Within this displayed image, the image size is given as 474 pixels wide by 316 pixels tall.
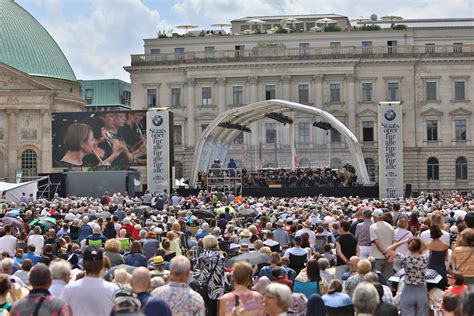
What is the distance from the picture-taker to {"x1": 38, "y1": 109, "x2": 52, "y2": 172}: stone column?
87.8 meters

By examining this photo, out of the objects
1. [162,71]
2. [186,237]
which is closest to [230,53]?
[162,71]

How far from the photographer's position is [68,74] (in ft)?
339

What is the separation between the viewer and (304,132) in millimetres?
87438

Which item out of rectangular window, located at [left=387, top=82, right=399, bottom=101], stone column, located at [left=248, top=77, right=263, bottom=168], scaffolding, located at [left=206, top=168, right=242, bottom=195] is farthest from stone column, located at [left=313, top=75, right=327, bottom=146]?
scaffolding, located at [left=206, top=168, right=242, bottom=195]

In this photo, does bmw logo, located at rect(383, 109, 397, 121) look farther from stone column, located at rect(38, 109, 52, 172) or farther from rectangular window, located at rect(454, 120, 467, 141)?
stone column, located at rect(38, 109, 52, 172)

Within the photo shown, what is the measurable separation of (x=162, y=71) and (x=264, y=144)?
40.4ft

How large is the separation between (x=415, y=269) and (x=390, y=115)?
3964 cm

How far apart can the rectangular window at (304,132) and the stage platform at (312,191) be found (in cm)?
2996

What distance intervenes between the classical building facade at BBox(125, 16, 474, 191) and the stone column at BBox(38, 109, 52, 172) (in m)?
9.25

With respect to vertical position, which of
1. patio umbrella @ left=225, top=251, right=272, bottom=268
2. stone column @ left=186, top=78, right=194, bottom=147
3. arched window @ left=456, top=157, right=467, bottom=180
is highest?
stone column @ left=186, top=78, right=194, bottom=147

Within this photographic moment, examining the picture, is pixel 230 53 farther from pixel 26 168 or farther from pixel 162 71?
pixel 26 168

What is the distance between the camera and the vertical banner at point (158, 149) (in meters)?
55.5

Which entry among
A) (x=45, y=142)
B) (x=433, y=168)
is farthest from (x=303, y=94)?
(x=45, y=142)

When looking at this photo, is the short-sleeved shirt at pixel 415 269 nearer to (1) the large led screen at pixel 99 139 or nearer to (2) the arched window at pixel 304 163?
(1) the large led screen at pixel 99 139
